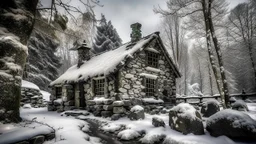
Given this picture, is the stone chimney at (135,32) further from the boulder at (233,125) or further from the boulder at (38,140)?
the boulder at (38,140)

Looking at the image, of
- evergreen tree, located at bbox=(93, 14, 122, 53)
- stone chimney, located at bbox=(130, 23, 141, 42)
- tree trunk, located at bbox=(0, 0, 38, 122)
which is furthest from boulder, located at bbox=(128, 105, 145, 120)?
evergreen tree, located at bbox=(93, 14, 122, 53)

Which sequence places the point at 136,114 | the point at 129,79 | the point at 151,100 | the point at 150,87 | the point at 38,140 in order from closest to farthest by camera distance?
the point at 38,140, the point at 136,114, the point at 129,79, the point at 151,100, the point at 150,87

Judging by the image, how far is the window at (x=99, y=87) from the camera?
34.3ft

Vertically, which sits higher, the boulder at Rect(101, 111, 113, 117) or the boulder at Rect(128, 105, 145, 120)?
the boulder at Rect(128, 105, 145, 120)

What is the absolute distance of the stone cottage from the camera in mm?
9328

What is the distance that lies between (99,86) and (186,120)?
686cm

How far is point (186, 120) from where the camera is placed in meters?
4.97

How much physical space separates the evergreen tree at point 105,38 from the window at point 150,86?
48.5 ft

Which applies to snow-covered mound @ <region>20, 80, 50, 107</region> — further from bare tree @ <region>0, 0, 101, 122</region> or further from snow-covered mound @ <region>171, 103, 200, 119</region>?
snow-covered mound @ <region>171, 103, 200, 119</region>

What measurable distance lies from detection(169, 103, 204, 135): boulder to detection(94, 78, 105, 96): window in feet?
19.2

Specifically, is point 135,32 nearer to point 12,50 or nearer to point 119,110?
point 119,110

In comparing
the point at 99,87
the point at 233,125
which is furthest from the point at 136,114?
the point at 99,87

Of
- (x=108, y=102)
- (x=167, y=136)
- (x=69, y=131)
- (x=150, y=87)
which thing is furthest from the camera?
(x=150, y=87)

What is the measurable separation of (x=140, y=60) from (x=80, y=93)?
17.2 ft
